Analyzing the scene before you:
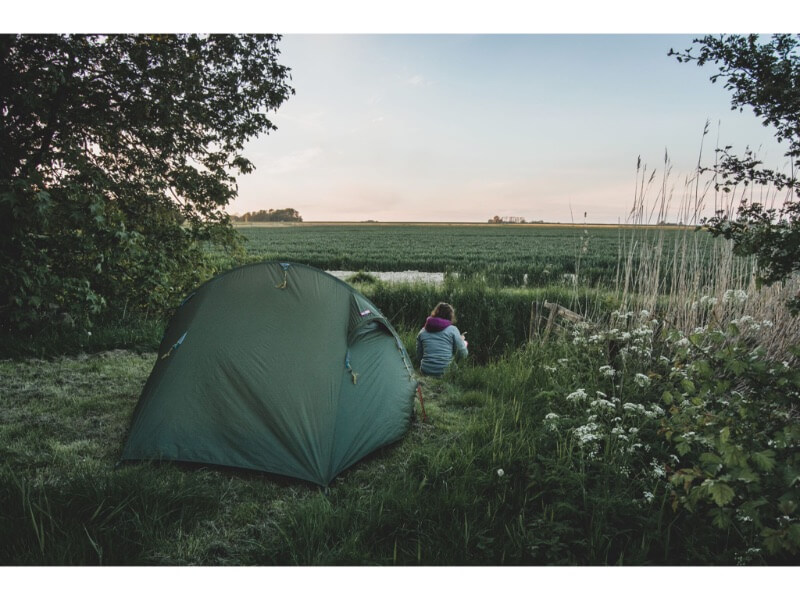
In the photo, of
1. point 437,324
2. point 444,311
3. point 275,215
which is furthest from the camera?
point 275,215

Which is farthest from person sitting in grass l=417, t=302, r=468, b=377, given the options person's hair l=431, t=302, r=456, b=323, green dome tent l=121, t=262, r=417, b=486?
green dome tent l=121, t=262, r=417, b=486

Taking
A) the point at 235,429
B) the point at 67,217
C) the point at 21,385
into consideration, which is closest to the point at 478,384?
the point at 235,429

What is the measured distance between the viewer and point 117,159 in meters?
6.29

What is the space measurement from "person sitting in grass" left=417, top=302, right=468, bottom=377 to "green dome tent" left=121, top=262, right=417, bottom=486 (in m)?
1.66

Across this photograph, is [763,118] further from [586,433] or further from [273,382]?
[273,382]

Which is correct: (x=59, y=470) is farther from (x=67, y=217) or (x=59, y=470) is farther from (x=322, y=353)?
(x=67, y=217)

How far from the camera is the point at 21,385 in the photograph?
518cm

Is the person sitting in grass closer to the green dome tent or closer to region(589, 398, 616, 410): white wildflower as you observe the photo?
the green dome tent

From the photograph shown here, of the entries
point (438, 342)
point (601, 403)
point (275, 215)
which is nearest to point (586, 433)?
point (601, 403)

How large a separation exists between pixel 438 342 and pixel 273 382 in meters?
2.83

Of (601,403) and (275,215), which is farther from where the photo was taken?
(275,215)

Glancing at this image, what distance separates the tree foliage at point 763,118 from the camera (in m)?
2.37

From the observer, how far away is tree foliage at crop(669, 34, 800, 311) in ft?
7.76

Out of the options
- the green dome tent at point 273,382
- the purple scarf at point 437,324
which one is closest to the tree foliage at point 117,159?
the green dome tent at point 273,382
